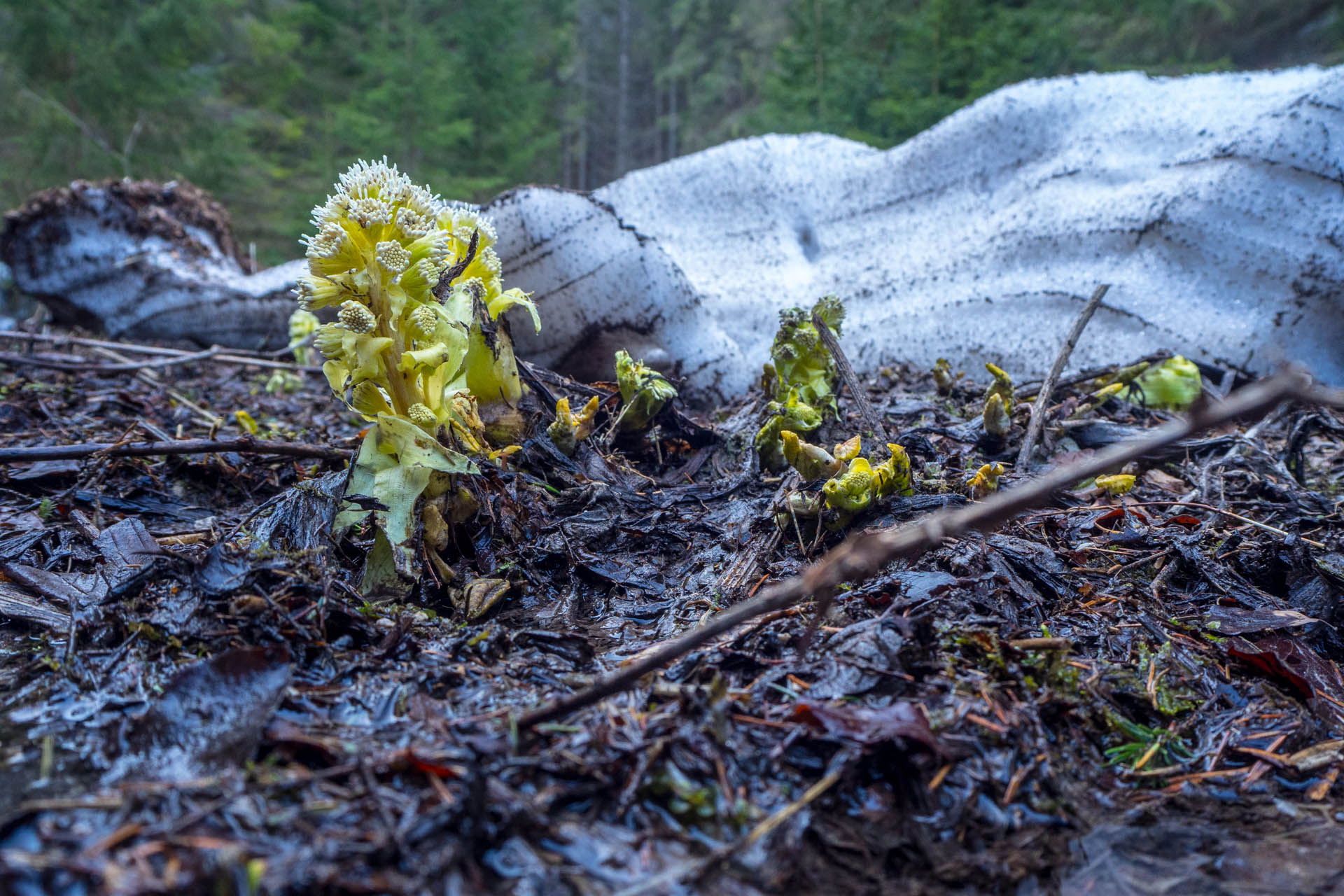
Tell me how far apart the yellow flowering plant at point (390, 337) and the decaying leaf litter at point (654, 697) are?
135 mm

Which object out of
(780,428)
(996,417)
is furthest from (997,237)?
(780,428)

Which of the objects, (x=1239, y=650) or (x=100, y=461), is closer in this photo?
(x=1239, y=650)

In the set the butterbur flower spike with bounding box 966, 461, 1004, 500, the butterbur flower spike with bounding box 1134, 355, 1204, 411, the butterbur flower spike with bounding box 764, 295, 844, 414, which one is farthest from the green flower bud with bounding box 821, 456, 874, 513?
the butterbur flower spike with bounding box 1134, 355, 1204, 411

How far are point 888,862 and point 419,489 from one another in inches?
47.4

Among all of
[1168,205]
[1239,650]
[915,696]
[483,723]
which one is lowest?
[1239,650]

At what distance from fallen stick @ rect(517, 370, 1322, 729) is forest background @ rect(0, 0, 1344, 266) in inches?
403

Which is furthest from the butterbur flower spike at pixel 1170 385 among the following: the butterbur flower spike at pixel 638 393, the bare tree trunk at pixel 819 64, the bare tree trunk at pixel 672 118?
the bare tree trunk at pixel 672 118

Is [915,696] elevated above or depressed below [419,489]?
below

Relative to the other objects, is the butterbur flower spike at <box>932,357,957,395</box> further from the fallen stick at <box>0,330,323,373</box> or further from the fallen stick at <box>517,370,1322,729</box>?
the fallen stick at <box>0,330,323,373</box>

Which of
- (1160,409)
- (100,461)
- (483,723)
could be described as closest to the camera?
(483,723)

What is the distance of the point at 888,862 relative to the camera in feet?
3.43

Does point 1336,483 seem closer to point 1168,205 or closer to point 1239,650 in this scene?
point 1239,650

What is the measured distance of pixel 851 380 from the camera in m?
2.32

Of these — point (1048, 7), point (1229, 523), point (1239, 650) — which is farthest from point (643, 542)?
point (1048, 7)
